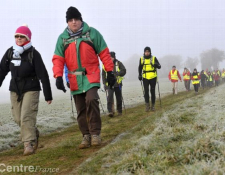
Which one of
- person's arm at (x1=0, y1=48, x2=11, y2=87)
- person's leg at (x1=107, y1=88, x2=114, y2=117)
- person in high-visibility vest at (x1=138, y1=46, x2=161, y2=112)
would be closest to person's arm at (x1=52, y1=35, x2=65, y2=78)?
person's arm at (x1=0, y1=48, x2=11, y2=87)

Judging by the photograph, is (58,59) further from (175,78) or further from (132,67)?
(132,67)

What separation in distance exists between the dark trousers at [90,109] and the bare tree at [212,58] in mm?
143273

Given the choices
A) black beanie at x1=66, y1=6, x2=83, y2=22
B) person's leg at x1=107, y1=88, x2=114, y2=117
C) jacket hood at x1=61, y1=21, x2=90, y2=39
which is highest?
black beanie at x1=66, y1=6, x2=83, y2=22

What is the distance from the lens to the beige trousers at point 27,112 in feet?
19.7

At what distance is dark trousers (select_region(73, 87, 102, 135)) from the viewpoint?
20.0 feet

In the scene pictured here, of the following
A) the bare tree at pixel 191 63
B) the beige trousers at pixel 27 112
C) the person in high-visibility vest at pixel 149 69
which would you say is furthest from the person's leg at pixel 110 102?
the bare tree at pixel 191 63

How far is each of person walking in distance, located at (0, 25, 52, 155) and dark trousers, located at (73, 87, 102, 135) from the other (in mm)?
900

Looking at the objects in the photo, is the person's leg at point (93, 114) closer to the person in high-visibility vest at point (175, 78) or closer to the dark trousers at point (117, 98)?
the dark trousers at point (117, 98)

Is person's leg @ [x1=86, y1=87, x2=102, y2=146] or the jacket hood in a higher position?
the jacket hood

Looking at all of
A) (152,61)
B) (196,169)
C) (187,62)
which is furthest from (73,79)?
(187,62)

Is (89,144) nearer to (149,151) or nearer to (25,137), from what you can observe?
(25,137)

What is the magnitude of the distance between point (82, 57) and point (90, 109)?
1335mm

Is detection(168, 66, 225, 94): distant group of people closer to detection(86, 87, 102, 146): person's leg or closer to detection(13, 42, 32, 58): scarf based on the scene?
detection(86, 87, 102, 146): person's leg

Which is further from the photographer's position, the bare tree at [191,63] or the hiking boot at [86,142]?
the bare tree at [191,63]
